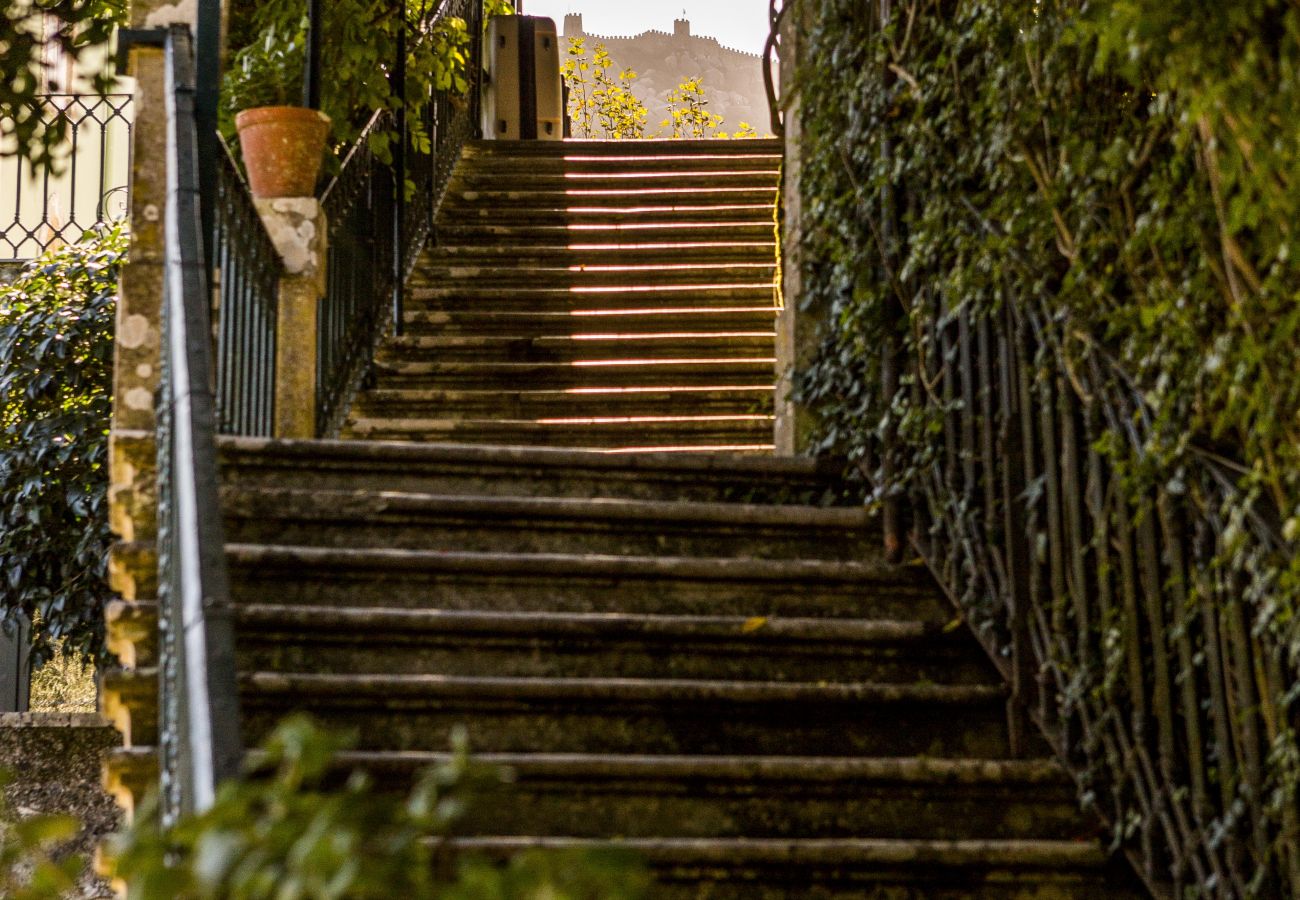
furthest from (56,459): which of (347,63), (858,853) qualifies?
(858,853)

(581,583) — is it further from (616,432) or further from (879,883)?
(616,432)

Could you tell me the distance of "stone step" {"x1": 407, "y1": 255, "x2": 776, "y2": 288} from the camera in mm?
7340

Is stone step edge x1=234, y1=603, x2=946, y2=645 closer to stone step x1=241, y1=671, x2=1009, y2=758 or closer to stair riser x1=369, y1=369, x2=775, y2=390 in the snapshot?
stone step x1=241, y1=671, x2=1009, y2=758

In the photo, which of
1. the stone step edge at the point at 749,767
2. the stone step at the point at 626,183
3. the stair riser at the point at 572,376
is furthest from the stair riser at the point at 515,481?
the stone step at the point at 626,183

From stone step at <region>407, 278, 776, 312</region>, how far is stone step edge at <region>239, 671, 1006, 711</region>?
3.66m

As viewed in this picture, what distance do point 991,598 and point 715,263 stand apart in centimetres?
401

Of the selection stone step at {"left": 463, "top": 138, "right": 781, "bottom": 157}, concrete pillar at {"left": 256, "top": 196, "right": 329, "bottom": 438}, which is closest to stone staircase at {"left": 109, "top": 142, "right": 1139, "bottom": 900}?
concrete pillar at {"left": 256, "top": 196, "right": 329, "bottom": 438}

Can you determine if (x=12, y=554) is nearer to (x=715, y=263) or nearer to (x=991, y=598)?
(x=715, y=263)

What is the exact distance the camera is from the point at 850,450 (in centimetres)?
455

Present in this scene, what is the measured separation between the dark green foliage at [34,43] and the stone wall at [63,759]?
2.71 metres

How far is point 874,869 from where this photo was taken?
3.24 metres

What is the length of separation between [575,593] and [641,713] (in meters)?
0.44

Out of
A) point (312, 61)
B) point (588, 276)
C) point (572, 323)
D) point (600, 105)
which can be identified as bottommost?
point (572, 323)

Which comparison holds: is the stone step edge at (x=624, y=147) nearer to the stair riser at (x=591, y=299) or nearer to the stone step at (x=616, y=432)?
the stair riser at (x=591, y=299)
